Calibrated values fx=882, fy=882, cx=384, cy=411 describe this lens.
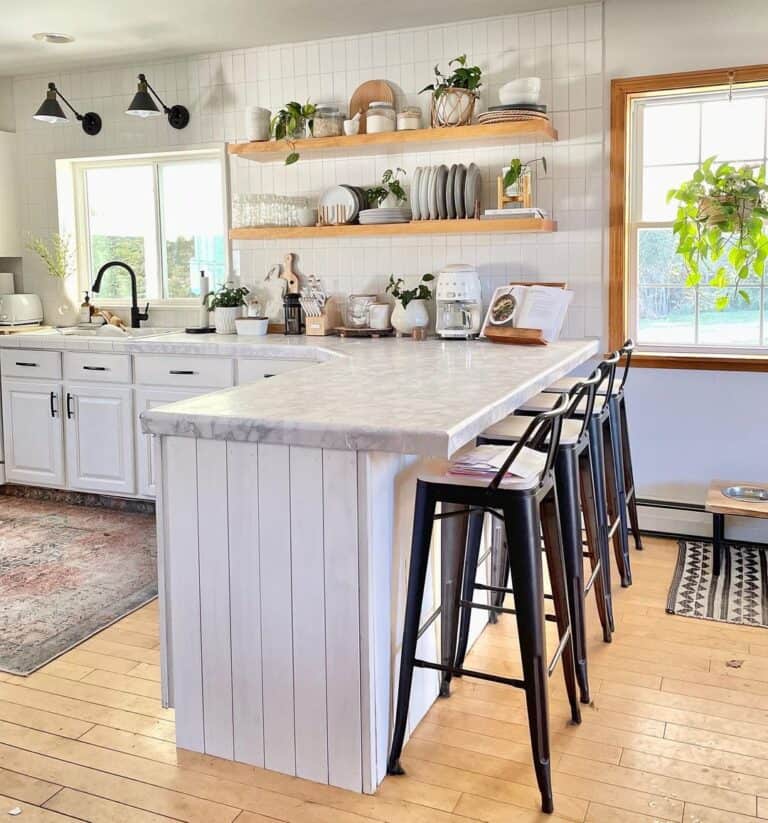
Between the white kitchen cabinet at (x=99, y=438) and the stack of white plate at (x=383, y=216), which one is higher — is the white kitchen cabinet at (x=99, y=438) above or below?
below

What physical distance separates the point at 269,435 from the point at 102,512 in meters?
2.96

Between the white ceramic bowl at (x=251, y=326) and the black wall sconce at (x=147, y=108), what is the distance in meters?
1.19

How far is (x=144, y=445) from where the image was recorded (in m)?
4.53

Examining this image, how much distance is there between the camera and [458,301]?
4.16 metres

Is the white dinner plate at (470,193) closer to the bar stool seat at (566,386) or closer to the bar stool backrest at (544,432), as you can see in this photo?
the bar stool seat at (566,386)


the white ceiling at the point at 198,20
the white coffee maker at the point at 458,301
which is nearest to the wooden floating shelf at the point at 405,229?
the white coffee maker at the point at 458,301

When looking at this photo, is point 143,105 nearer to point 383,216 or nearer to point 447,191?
point 383,216

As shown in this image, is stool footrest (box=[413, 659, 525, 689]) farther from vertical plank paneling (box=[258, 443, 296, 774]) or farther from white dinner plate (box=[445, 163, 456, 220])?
white dinner plate (box=[445, 163, 456, 220])

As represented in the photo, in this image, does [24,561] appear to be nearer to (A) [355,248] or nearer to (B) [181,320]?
(B) [181,320]

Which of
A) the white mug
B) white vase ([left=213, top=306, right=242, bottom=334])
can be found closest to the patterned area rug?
white vase ([left=213, top=306, right=242, bottom=334])

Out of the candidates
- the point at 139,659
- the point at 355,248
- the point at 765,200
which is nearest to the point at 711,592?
the point at 765,200

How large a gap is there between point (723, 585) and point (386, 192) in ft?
7.95

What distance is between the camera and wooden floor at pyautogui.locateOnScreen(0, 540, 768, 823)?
2.08 meters

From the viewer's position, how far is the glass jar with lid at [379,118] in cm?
421
